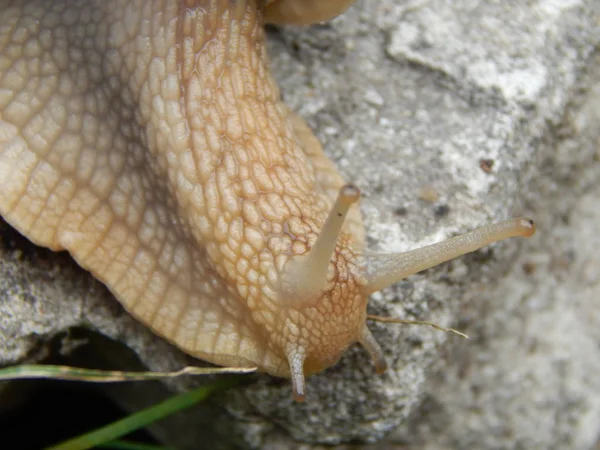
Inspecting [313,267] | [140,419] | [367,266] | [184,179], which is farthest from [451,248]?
[140,419]

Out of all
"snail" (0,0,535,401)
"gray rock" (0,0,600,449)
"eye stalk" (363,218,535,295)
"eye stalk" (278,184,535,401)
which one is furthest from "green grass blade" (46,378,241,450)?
"eye stalk" (363,218,535,295)

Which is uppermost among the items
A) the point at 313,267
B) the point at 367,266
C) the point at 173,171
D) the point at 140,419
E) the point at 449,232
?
the point at 173,171

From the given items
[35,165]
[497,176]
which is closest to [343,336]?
[497,176]

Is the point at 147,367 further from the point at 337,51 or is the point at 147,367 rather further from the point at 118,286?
the point at 337,51

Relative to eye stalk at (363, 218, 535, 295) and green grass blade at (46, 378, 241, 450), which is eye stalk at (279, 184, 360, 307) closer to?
eye stalk at (363, 218, 535, 295)

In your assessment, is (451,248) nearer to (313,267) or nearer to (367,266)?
(367,266)

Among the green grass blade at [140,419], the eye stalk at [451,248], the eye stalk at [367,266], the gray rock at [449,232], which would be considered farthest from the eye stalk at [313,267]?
the green grass blade at [140,419]

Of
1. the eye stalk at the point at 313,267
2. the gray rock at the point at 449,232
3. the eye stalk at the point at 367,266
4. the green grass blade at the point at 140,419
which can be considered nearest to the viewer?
the eye stalk at the point at 313,267

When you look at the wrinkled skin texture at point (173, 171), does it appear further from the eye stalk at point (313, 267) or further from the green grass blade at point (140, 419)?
the green grass blade at point (140, 419)
